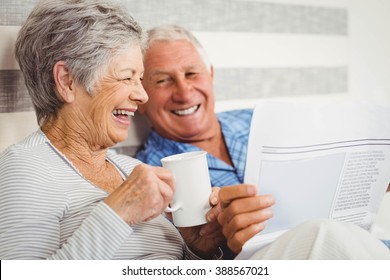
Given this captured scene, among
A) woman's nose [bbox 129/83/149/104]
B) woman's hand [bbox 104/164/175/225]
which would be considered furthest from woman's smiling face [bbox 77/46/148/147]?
woman's hand [bbox 104/164/175/225]

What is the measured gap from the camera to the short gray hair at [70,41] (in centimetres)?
106

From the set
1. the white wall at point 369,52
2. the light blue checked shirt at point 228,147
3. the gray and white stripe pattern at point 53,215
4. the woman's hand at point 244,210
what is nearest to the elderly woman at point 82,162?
the gray and white stripe pattern at point 53,215

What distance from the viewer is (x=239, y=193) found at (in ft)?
3.28

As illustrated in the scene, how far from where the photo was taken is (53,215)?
0.97m

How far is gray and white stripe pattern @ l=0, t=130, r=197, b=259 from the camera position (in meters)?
0.90

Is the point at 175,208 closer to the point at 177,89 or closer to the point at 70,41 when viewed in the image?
the point at 70,41

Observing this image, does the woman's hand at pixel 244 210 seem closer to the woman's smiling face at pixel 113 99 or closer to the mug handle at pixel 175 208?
the mug handle at pixel 175 208

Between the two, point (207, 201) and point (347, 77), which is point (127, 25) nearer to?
point (207, 201)

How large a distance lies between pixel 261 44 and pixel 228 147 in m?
0.41

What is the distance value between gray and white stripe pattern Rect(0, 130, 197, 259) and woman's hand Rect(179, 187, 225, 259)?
11cm

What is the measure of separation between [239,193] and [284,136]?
15cm

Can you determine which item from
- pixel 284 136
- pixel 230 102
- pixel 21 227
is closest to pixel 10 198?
pixel 21 227

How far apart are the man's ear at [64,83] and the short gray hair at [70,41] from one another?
15 millimetres

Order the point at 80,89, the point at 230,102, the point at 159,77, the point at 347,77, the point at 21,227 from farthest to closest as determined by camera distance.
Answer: the point at 347,77 < the point at 230,102 < the point at 159,77 < the point at 80,89 < the point at 21,227
